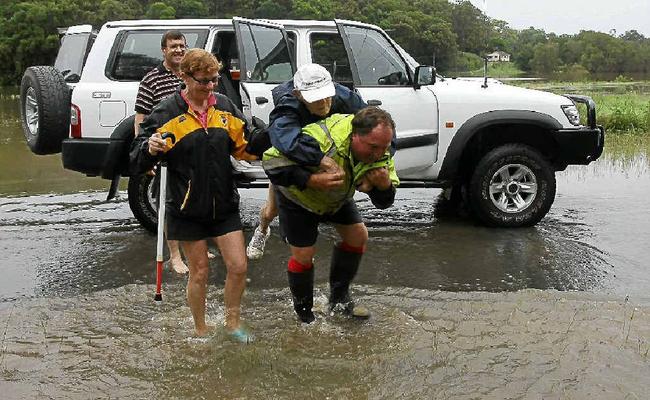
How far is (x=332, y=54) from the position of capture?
23.1 feet

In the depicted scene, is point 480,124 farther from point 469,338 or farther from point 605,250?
point 469,338

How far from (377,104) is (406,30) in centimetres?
577

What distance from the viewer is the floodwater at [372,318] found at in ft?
12.3

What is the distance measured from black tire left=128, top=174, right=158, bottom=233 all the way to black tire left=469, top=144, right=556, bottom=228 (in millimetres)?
3119

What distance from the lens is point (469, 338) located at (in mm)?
4301

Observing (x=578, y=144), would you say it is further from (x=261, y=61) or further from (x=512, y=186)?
(x=261, y=61)

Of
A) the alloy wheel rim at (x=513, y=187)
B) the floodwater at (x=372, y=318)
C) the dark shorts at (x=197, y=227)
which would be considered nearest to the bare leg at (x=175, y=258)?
the floodwater at (x=372, y=318)

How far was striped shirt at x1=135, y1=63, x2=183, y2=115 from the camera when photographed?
17.9 ft

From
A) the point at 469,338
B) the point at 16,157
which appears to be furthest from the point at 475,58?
the point at 469,338

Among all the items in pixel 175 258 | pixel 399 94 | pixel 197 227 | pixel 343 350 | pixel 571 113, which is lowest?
pixel 343 350

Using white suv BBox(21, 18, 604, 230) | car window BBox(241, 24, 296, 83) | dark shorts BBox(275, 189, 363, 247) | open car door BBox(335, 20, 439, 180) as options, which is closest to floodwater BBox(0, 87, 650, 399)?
white suv BBox(21, 18, 604, 230)

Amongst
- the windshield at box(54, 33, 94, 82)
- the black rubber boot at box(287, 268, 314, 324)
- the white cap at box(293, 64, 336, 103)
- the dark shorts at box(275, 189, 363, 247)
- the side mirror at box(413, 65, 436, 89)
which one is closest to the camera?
the white cap at box(293, 64, 336, 103)

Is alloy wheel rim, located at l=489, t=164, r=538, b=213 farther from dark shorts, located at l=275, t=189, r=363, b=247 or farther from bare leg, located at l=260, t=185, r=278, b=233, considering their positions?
dark shorts, located at l=275, t=189, r=363, b=247

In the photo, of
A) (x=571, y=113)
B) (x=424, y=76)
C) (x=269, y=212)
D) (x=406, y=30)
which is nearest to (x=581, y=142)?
(x=571, y=113)
